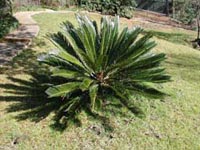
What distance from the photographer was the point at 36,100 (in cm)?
624

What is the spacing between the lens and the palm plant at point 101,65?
5.81 m

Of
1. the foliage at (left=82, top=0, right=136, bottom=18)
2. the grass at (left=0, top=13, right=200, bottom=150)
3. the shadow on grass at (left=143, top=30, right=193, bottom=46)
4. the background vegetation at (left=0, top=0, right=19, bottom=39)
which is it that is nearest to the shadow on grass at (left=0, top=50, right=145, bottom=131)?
the grass at (left=0, top=13, right=200, bottom=150)

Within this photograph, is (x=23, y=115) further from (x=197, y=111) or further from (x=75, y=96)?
(x=197, y=111)

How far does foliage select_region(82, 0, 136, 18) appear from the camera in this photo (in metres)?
18.9

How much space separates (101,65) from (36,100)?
115cm

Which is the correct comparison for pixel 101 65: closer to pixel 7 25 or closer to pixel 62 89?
pixel 62 89

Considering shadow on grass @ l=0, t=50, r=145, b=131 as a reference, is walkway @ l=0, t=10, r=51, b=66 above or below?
above

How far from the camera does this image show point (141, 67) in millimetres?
6203

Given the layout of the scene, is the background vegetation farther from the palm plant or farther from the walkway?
the palm plant

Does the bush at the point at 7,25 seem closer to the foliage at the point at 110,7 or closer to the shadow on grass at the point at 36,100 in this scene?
the shadow on grass at the point at 36,100

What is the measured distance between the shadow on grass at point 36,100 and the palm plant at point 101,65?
0.14 meters

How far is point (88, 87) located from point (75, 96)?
0.83 feet

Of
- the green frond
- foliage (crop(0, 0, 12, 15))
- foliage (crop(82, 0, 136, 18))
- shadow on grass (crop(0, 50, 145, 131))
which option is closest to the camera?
the green frond

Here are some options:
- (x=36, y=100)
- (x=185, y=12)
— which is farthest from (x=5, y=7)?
(x=185, y=12)
